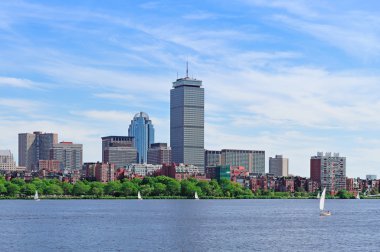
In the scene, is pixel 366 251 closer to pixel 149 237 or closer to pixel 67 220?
pixel 149 237

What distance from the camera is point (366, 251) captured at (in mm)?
96000

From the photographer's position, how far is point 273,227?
130750mm

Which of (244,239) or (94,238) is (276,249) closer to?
(244,239)

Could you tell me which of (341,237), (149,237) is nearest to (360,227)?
(341,237)

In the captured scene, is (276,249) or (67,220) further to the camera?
(67,220)

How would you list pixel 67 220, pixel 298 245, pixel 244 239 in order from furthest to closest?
pixel 67 220 < pixel 244 239 < pixel 298 245

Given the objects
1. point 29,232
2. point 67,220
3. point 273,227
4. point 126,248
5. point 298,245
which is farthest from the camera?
point 67,220

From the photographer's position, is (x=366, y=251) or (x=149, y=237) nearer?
(x=366, y=251)

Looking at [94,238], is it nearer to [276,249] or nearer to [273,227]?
[276,249]

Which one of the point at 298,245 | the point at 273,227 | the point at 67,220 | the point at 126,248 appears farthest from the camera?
the point at 67,220

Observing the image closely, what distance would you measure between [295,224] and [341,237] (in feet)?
85.6

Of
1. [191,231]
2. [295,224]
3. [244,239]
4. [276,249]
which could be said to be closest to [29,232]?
[191,231]

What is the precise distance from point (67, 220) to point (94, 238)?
39324 millimetres

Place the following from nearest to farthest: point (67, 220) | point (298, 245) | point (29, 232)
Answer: point (298, 245) < point (29, 232) < point (67, 220)
